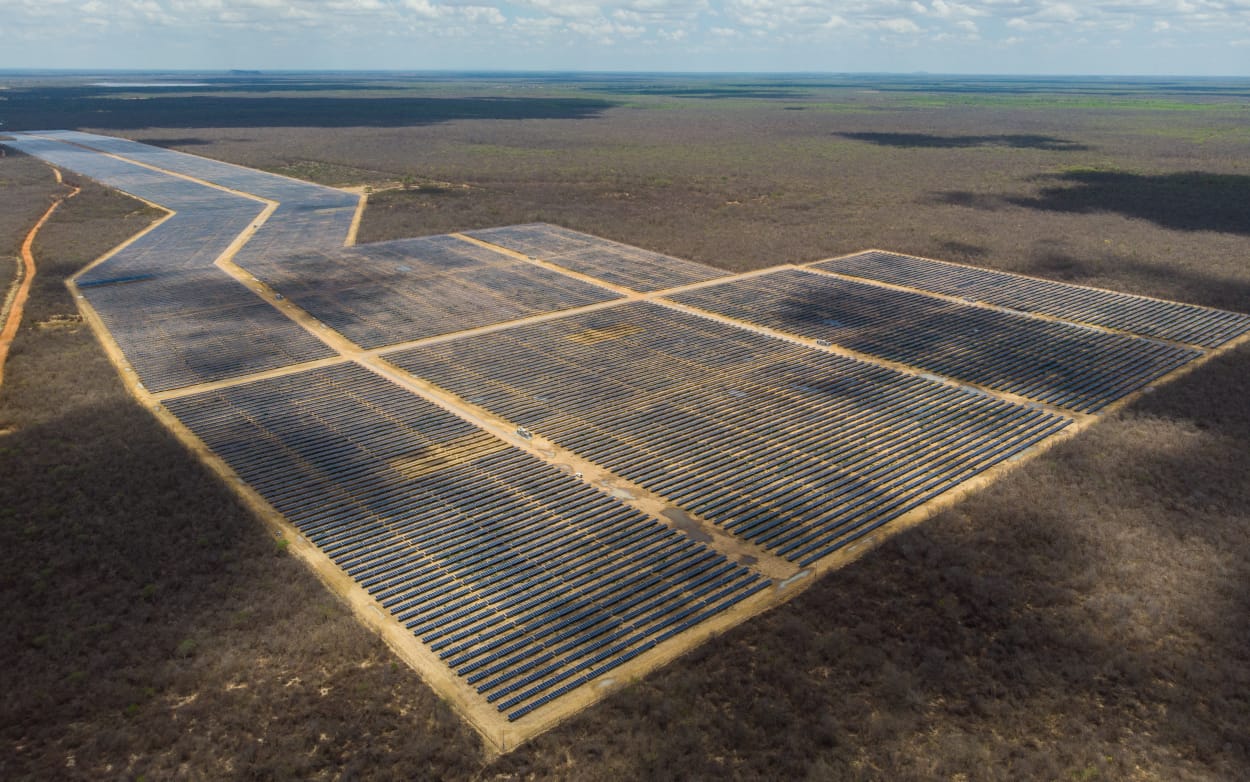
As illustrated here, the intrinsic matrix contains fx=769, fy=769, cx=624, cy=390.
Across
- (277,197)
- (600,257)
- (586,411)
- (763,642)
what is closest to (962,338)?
(586,411)

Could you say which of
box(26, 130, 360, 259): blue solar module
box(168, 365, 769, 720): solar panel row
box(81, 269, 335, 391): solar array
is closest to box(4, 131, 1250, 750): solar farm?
box(168, 365, 769, 720): solar panel row

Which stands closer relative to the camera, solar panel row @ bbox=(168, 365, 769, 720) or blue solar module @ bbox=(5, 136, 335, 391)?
solar panel row @ bbox=(168, 365, 769, 720)

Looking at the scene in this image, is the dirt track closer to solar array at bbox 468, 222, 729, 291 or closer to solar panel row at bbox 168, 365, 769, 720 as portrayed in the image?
solar panel row at bbox 168, 365, 769, 720

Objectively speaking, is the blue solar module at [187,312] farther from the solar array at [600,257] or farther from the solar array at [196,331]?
the solar array at [600,257]

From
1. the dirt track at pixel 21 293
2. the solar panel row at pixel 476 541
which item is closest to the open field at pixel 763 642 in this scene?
A: the solar panel row at pixel 476 541

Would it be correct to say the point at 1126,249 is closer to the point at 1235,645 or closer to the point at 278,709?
the point at 1235,645

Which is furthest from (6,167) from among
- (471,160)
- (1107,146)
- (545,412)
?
(1107,146)
